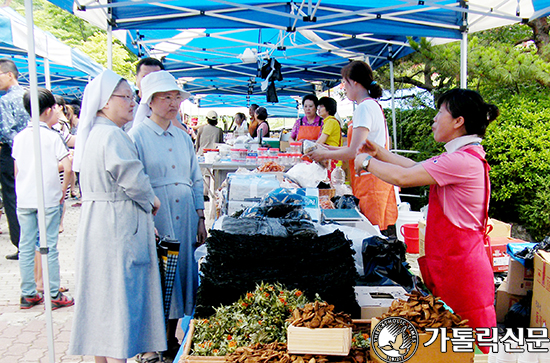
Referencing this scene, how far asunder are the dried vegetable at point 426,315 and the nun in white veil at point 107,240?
1583 millimetres

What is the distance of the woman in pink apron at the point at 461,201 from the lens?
2.22 metres

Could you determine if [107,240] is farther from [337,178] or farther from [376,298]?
[337,178]

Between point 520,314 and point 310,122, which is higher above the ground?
point 310,122

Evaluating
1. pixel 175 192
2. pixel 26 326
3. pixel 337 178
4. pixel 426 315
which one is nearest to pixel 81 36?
pixel 26 326

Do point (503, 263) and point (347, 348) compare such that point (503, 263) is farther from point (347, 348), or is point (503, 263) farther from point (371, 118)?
point (347, 348)

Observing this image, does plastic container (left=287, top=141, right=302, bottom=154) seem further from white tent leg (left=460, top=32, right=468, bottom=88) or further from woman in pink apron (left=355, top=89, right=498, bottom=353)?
woman in pink apron (left=355, top=89, right=498, bottom=353)

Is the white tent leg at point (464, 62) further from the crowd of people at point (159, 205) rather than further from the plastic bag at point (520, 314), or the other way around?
the plastic bag at point (520, 314)

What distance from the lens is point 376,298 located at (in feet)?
6.71

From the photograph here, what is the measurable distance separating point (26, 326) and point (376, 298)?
11.4 feet

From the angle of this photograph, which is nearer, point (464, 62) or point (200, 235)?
point (200, 235)

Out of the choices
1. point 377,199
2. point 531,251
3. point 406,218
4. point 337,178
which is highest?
point 337,178

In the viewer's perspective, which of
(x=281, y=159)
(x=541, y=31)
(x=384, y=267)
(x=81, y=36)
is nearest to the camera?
(x=384, y=267)

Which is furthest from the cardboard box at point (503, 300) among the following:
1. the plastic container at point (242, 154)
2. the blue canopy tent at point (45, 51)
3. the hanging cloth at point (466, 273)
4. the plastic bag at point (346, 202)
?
the blue canopy tent at point (45, 51)

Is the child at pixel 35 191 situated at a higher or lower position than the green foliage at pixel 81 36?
lower
